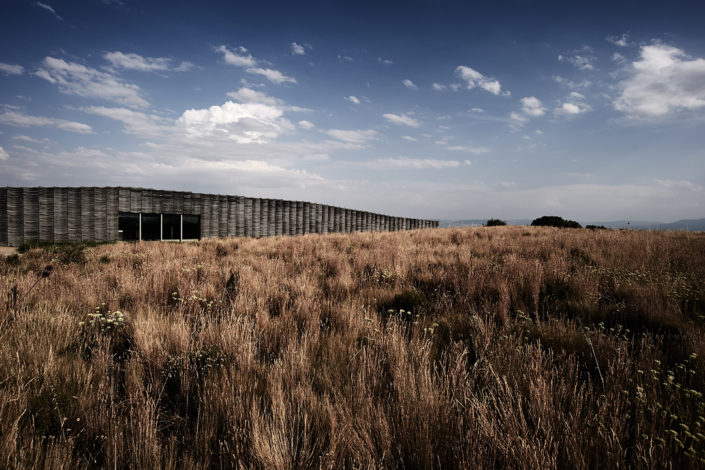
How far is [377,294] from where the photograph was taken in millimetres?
4633

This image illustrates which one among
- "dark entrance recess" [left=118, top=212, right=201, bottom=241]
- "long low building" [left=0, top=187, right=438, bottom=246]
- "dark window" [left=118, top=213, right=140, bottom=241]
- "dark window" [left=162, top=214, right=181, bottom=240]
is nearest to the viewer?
"long low building" [left=0, top=187, right=438, bottom=246]

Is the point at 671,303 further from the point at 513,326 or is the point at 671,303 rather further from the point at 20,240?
the point at 20,240

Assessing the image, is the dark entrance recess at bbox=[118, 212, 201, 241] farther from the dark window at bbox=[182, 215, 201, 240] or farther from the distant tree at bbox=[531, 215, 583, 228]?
the distant tree at bbox=[531, 215, 583, 228]

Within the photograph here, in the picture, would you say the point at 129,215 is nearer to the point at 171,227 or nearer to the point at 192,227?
the point at 171,227

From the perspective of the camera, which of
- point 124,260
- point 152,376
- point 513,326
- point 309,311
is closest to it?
point 152,376

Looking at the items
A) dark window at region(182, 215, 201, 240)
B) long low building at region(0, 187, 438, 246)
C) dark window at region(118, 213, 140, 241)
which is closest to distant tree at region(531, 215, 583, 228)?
long low building at region(0, 187, 438, 246)

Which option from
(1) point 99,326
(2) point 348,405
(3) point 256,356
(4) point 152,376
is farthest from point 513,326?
(1) point 99,326

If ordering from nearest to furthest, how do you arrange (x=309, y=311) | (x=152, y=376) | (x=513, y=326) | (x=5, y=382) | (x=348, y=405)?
1. (x=348, y=405)
2. (x=5, y=382)
3. (x=152, y=376)
4. (x=513, y=326)
5. (x=309, y=311)

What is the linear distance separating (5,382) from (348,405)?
7.90 feet

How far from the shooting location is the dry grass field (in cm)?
155

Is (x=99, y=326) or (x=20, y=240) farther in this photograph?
(x=20, y=240)

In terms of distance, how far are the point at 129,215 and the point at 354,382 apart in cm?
2446

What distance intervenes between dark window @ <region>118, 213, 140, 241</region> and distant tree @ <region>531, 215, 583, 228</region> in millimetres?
28788

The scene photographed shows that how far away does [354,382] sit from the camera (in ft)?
7.16
